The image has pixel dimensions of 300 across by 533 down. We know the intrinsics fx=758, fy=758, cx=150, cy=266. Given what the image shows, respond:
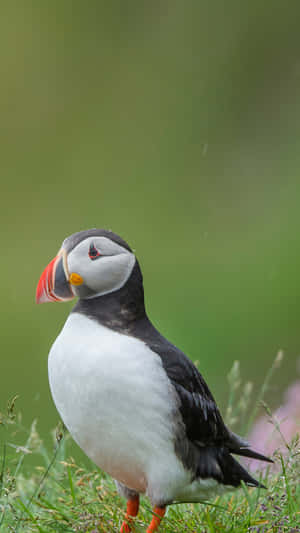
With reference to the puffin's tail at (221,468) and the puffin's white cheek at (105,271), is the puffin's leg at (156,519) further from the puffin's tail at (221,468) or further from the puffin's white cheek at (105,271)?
the puffin's white cheek at (105,271)

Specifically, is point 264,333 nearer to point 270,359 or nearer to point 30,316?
point 270,359

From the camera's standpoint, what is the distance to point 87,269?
295 centimetres

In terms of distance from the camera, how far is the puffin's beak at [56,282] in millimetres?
2957

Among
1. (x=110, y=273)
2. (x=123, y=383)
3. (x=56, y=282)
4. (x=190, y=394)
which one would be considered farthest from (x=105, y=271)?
(x=190, y=394)

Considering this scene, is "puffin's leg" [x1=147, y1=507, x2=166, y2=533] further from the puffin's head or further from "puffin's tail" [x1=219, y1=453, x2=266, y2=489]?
the puffin's head

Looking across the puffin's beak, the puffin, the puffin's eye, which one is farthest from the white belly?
the puffin's eye

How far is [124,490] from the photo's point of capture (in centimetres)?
324

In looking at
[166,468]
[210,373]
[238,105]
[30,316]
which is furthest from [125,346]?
[238,105]

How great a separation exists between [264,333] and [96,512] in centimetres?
462

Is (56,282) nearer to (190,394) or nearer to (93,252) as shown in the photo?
(93,252)

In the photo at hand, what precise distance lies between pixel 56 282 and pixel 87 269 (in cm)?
13

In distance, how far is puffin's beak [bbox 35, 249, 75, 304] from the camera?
2957mm

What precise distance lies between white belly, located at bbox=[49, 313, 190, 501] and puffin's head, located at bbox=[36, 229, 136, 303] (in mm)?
128

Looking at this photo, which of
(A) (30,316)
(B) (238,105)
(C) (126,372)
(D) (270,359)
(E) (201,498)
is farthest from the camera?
(B) (238,105)
